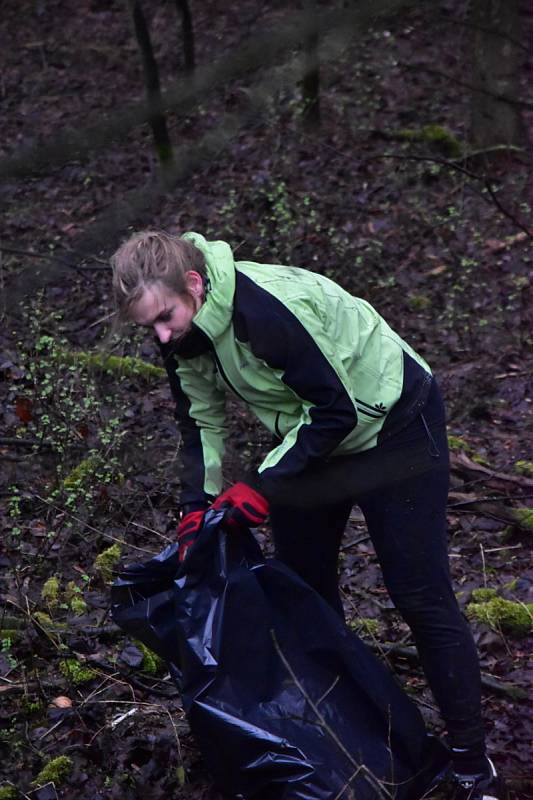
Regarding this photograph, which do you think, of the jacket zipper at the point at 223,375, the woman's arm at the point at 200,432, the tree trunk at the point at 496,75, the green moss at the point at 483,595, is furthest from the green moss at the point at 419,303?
the jacket zipper at the point at 223,375

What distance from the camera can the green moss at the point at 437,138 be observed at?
29.4ft

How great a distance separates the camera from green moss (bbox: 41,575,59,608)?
3963mm

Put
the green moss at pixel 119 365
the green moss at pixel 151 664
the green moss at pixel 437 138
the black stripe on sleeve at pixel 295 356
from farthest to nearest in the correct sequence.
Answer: the green moss at pixel 437 138
the green moss at pixel 119 365
the green moss at pixel 151 664
the black stripe on sleeve at pixel 295 356

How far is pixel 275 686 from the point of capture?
2.88 metres

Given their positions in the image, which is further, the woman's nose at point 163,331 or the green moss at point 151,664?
the green moss at point 151,664

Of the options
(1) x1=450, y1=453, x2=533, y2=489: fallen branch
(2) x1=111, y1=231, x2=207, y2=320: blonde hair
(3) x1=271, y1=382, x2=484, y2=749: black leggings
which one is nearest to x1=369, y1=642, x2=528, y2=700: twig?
(3) x1=271, y1=382, x2=484, y2=749: black leggings

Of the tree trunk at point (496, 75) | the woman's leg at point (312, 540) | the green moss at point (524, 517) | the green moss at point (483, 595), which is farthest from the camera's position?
the tree trunk at point (496, 75)

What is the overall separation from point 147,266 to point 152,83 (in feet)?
3.36

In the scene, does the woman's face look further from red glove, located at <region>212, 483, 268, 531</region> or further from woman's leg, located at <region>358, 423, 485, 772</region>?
woman's leg, located at <region>358, 423, 485, 772</region>

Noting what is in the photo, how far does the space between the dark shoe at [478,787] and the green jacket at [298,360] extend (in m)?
1.09

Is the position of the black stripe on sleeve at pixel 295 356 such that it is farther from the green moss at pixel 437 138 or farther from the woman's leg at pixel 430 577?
the green moss at pixel 437 138

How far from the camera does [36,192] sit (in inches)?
351

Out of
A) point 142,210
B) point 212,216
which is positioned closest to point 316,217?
point 212,216

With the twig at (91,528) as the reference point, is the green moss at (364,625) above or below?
below
